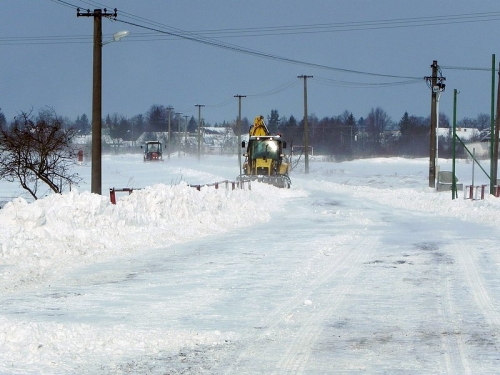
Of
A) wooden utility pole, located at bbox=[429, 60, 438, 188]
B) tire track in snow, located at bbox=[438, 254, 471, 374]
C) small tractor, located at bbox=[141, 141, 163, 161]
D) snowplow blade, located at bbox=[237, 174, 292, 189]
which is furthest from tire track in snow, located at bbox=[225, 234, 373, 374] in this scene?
small tractor, located at bbox=[141, 141, 163, 161]

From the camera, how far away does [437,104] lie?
48.2 metres

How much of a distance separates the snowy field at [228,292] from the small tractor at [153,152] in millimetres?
83814

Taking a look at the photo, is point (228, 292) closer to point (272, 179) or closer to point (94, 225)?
point (94, 225)

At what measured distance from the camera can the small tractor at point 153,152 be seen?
106812mm

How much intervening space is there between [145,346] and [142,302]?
99.5 inches

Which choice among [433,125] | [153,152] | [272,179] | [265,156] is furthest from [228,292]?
[153,152]

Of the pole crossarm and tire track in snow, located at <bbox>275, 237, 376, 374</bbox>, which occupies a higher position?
the pole crossarm

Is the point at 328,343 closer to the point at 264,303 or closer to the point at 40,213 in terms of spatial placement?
the point at 264,303

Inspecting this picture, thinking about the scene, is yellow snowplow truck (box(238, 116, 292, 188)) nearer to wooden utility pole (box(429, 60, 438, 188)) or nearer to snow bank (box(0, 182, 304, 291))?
wooden utility pole (box(429, 60, 438, 188))

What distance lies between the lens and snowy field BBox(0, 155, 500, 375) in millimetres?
7598

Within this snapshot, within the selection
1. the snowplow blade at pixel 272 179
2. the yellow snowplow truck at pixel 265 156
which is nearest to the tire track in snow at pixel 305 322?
the snowplow blade at pixel 272 179

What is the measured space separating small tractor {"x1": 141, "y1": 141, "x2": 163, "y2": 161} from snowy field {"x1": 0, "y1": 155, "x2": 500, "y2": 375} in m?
83.8

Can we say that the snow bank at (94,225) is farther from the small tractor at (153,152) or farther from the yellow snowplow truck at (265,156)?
the small tractor at (153,152)

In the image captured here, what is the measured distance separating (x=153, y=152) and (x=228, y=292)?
96834 mm
